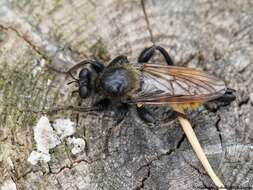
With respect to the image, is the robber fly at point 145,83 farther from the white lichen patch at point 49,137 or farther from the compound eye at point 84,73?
the white lichen patch at point 49,137

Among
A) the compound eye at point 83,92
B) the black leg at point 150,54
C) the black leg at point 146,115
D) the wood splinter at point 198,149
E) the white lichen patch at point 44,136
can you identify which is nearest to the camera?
the wood splinter at point 198,149

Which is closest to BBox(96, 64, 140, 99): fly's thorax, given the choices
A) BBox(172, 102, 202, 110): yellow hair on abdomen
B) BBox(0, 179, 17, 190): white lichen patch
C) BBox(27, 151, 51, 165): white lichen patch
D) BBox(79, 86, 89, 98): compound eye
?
BBox(79, 86, 89, 98): compound eye

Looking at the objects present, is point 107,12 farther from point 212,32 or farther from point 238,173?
point 238,173

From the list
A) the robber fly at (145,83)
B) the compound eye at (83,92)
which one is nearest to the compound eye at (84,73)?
the robber fly at (145,83)

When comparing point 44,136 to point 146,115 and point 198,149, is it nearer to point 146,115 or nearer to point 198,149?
point 146,115

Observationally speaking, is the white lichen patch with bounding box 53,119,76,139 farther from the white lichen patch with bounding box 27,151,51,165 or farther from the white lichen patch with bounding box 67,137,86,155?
the white lichen patch with bounding box 27,151,51,165

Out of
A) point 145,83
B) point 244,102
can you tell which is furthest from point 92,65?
point 244,102
